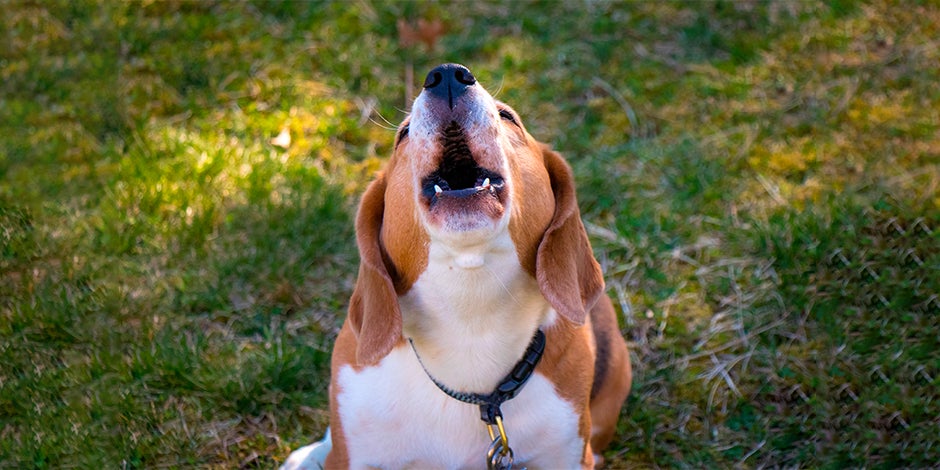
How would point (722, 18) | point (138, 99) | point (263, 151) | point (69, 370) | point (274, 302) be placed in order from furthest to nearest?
point (722, 18) → point (138, 99) → point (263, 151) → point (274, 302) → point (69, 370)

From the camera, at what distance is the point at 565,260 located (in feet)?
11.1

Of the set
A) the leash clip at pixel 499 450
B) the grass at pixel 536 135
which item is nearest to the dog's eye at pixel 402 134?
the leash clip at pixel 499 450

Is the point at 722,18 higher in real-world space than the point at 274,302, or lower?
higher

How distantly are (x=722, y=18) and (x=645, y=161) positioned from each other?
1684 mm

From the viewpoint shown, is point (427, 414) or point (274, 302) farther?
point (274, 302)

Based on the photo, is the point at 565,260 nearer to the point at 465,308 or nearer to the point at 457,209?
the point at 465,308

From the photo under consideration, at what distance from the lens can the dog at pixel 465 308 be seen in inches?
126

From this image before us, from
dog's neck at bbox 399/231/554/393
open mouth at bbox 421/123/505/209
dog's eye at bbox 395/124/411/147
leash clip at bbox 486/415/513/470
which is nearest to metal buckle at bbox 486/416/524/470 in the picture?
leash clip at bbox 486/415/513/470

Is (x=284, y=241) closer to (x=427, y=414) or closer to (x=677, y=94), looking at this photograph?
(x=427, y=414)

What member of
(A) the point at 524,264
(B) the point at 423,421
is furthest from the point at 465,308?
(B) the point at 423,421

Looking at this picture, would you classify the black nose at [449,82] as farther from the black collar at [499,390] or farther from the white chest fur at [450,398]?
the black collar at [499,390]

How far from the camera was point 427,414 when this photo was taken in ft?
11.5

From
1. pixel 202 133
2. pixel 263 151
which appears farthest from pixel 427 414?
pixel 202 133

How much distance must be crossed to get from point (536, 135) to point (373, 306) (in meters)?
3.15
